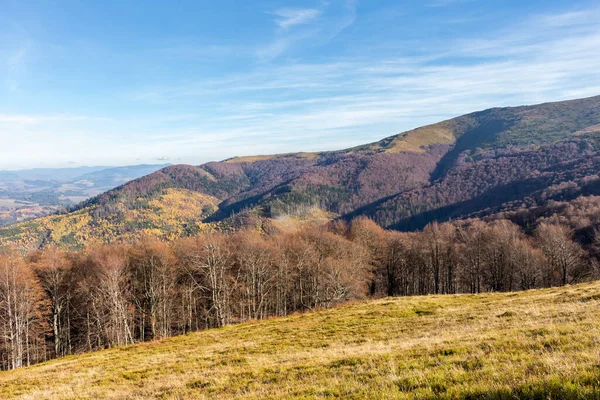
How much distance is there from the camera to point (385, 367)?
11.6 meters

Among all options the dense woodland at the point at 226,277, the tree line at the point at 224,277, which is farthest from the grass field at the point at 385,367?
the dense woodland at the point at 226,277

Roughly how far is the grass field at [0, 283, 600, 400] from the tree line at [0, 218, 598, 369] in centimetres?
2555

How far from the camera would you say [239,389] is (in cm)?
1215

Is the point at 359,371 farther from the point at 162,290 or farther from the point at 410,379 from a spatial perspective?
the point at 162,290

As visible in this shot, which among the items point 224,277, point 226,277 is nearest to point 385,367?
point 224,277

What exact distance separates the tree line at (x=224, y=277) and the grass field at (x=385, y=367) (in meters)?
25.6

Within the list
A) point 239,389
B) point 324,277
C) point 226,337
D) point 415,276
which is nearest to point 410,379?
point 239,389

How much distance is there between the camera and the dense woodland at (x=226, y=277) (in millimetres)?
47625

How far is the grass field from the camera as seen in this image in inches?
309

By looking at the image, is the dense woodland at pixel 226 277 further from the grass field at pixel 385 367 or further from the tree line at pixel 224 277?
the grass field at pixel 385 367

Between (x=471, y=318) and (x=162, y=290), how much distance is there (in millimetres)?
50377

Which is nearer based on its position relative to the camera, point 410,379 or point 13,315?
point 410,379

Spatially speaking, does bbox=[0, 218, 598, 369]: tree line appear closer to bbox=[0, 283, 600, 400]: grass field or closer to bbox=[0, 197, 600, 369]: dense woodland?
bbox=[0, 197, 600, 369]: dense woodland

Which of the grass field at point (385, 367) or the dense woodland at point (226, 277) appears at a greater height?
the grass field at point (385, 367)
